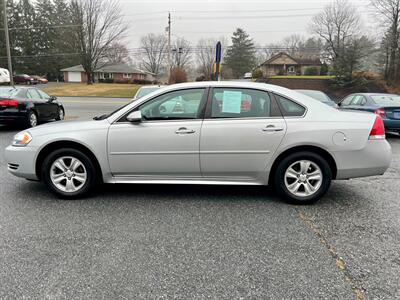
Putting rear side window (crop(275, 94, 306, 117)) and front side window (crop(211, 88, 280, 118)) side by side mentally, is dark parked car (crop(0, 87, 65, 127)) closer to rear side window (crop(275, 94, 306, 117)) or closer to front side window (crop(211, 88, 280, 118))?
front side window (crop(211, 88, 280, 118))

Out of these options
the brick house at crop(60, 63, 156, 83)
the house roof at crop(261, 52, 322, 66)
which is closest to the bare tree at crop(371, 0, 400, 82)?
the house roof at crop(261, 52, 322, 66)

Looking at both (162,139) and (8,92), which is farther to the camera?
(8,92)

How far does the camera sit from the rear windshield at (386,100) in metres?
8.98

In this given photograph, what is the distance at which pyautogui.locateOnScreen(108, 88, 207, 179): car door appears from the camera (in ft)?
12.9

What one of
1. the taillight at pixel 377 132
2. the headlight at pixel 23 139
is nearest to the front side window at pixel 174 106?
the headlight at pixel 23 139

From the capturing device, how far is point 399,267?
8.67 feet

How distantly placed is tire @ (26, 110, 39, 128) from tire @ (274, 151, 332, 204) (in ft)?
29.0

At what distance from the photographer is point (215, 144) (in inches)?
154

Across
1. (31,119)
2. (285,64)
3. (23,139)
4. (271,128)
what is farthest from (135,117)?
(285,64)

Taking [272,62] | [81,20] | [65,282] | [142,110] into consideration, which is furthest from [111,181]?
[272,62]

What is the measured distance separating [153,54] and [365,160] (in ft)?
264

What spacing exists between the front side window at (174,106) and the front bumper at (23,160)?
161 centimetres

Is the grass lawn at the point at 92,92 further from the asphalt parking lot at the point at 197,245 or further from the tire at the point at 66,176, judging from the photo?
the asphalt parking lot at the point at 197,245

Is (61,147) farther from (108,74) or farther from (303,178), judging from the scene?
(108,74)
